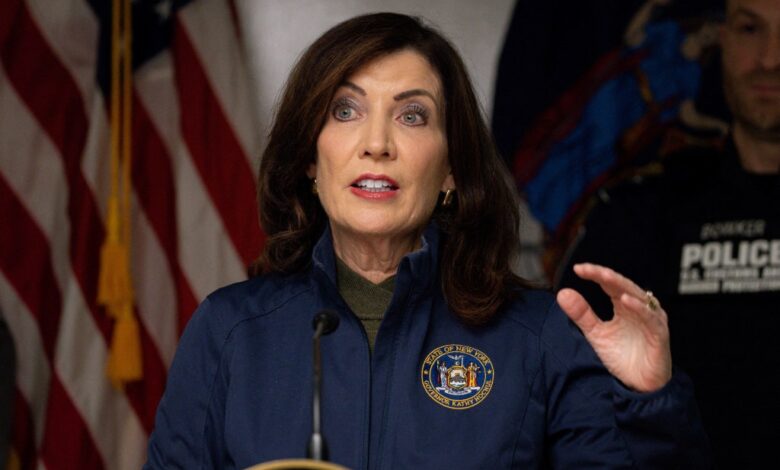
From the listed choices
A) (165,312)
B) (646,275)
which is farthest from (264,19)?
(646,275)

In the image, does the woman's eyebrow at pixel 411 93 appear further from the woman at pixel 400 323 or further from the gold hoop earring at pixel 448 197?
the gold hoop earring at pixel 448 197

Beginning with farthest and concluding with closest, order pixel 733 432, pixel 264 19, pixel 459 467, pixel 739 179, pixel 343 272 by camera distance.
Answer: pixel 264 19 → pixel 739 179 → pixel 733 432 → pixel 343 272 → pixel 459 467

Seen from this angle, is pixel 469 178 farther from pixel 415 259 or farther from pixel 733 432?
pixel 733 432

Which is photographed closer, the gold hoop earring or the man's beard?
the gold hoop earring

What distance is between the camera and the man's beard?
3168 millimetres

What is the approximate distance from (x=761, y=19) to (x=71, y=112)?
185 cm

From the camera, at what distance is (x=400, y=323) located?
190 centimetres

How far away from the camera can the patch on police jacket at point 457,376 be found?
1854mm

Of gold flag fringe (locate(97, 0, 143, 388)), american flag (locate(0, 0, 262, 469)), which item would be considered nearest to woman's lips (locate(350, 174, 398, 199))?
gold flag fringe (locate(97, 0, 143, 388))

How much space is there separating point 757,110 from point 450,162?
141cm

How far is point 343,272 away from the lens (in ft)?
6.76

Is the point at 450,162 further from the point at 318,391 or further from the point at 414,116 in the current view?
the point at 318,391

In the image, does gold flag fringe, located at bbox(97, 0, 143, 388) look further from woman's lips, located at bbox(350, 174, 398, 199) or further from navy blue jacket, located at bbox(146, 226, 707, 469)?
woman's lips, located at bbox(350, 174, 398, 199)

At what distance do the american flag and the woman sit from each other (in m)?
1.11
